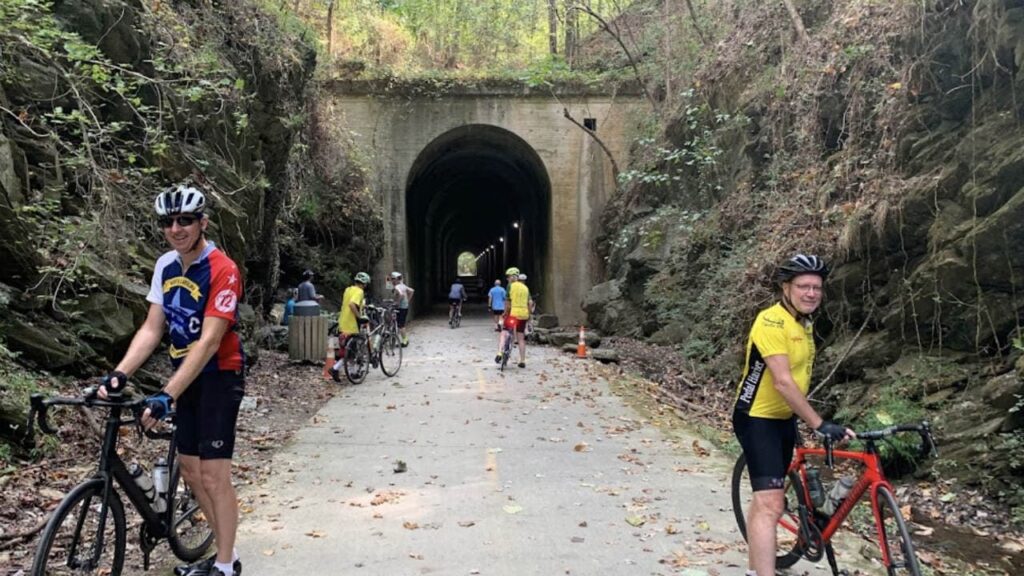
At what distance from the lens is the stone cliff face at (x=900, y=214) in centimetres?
632

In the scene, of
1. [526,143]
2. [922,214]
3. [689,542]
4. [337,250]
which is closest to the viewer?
[689,542]

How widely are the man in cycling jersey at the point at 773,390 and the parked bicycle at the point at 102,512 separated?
2960 mm

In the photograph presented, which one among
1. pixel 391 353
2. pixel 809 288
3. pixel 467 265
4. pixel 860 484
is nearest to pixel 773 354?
pixel 809 288

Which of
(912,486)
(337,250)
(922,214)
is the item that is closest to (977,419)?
(912,486)

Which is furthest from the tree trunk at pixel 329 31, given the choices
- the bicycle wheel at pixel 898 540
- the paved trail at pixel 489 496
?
the bicycle wheel at pixel 898 540

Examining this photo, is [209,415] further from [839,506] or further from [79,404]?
[839,506]

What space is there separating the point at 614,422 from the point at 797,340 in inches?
205

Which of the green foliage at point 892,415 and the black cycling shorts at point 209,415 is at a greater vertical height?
the black cycling shorts at point 209,415

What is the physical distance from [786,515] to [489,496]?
7.47 feet

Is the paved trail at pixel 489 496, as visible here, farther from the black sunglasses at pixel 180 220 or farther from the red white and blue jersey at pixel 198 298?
the black sunglasses at pixel 180 220

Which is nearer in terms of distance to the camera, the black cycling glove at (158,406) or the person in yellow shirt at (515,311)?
the black cycling glove at (158,406)

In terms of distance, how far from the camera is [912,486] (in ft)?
19.7

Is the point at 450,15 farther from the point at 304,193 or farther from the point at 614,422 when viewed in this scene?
the point at 614,422

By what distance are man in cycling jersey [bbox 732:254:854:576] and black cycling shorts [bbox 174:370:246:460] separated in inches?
102
